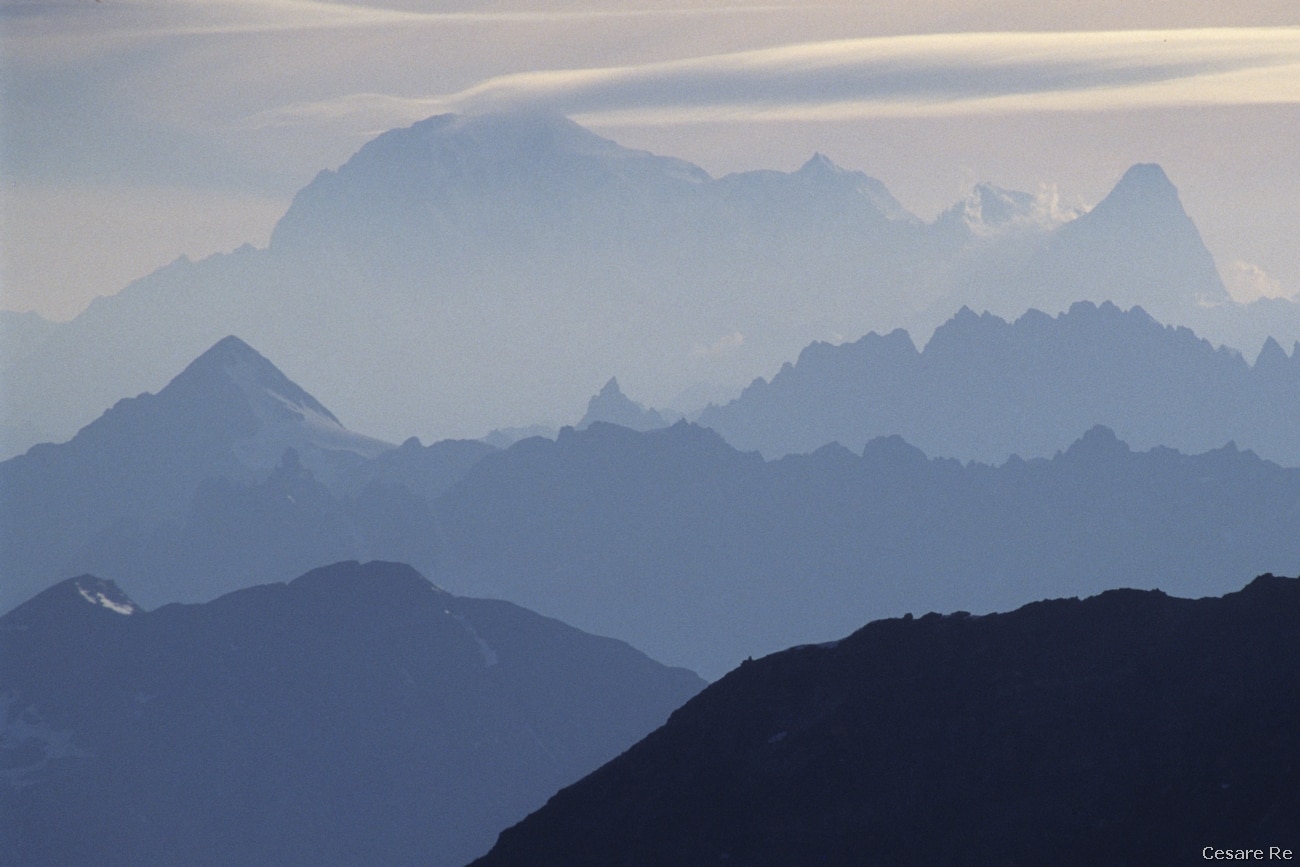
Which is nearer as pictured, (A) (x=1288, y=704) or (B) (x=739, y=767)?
(A) (x=1288, y=704)

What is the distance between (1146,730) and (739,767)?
27.5m

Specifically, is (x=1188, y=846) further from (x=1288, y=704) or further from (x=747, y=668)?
(x=747, y=668)

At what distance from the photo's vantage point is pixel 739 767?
124m

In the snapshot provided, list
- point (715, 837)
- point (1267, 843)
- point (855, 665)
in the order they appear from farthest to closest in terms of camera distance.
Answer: point (855, 665) < point (715, 837) < point (1267, 843)

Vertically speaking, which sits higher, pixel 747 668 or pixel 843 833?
pixel 747 668

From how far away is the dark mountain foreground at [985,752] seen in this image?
10125 cm

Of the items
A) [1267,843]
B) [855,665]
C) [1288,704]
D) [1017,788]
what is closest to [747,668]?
[855,665]

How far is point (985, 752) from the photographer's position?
373 ft

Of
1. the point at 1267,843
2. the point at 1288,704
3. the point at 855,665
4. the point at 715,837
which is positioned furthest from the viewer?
the point at 855,665

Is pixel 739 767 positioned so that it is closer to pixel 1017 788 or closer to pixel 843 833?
pixel 843 833

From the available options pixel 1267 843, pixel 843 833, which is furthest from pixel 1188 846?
pixel 843 833

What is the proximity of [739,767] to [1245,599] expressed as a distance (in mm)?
34355

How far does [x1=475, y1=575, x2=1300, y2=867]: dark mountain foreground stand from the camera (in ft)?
332

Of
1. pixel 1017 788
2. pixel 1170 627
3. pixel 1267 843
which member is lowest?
Answer: pixel 1267 843
